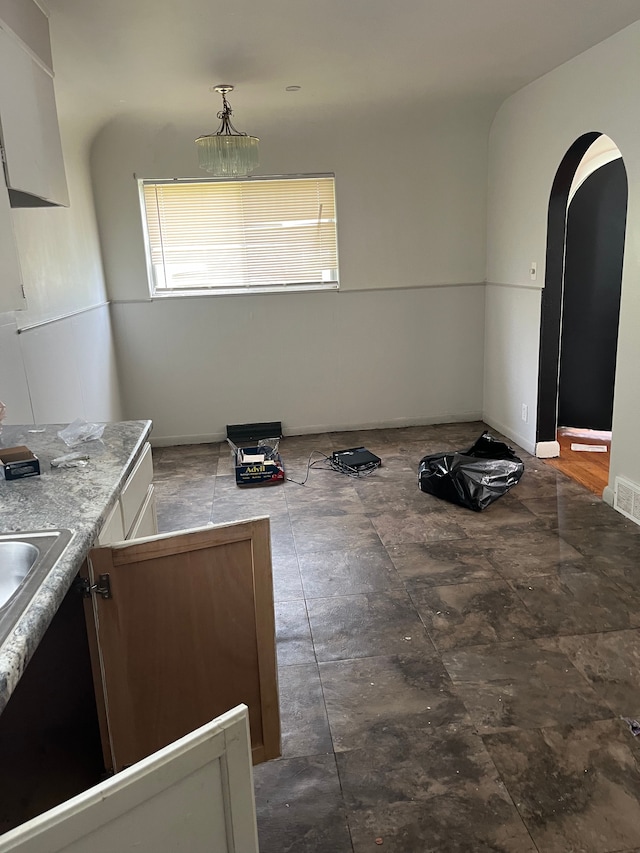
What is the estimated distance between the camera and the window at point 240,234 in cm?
486

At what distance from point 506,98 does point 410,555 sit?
334 centimetres

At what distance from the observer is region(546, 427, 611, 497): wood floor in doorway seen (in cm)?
398

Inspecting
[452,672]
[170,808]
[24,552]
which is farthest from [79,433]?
[170,808]

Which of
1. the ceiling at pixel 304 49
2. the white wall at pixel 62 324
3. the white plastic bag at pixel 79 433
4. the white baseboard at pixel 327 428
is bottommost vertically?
the white baseboard at pixel 327 428

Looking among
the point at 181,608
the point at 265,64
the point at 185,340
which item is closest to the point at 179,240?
the point at 185,340

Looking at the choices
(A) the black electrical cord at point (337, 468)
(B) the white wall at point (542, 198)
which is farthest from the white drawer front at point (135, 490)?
(B) the white wall at point (542, 198)

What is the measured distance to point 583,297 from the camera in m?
4.73

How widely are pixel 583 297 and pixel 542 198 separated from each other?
3.22ft

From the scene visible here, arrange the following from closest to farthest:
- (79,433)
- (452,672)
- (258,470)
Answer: (452,672) < (79,433) < (258,470)

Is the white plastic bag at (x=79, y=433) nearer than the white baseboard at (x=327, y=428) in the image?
Yes

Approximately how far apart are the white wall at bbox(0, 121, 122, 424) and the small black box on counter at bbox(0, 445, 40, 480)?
2.09 feet

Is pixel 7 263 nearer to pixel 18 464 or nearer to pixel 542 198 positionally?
pixel 18 464

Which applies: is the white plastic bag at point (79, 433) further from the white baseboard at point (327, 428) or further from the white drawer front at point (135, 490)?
the white baseboard at point (327, 428)

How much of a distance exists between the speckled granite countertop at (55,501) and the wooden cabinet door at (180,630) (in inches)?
6.2
